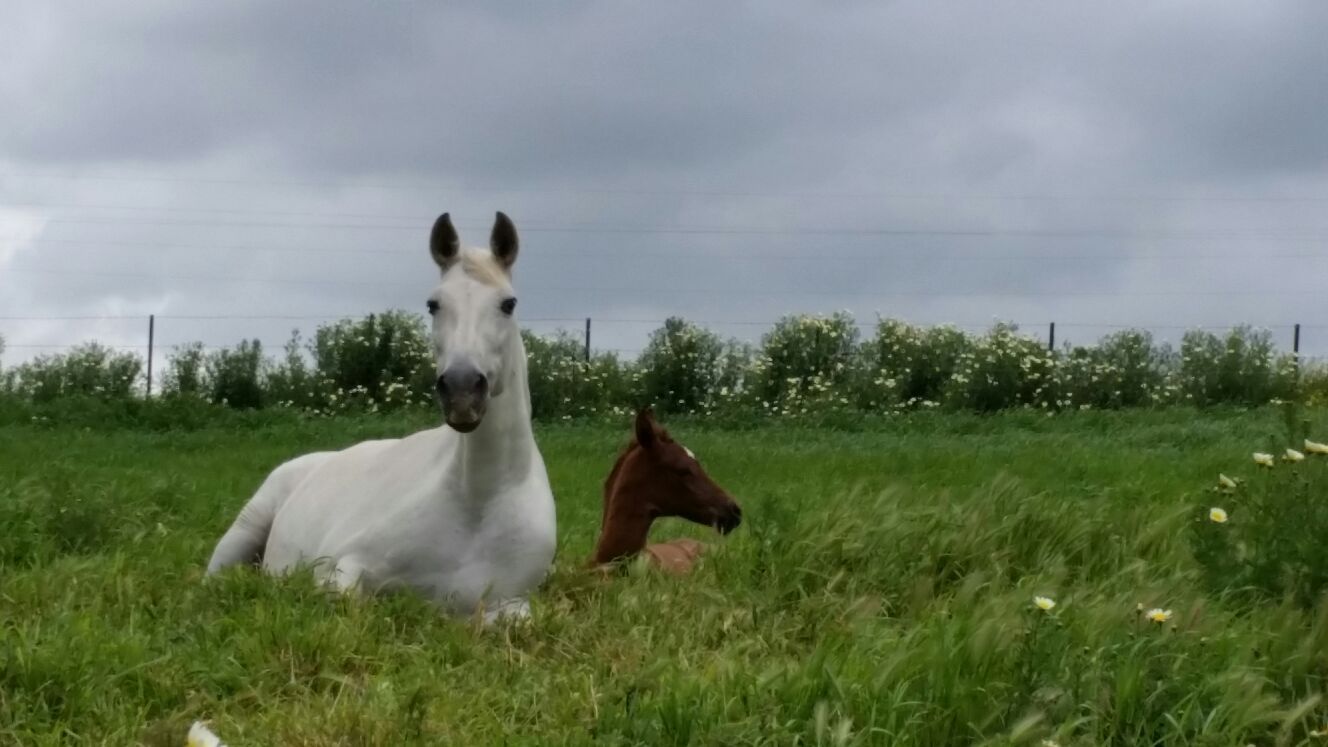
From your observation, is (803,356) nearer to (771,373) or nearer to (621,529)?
(771,373)

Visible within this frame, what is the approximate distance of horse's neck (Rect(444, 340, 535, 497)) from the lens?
16.0 feet


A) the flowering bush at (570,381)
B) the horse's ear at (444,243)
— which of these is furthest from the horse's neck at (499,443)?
the flowering bush at (570,381)

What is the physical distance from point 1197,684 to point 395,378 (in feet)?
65.2

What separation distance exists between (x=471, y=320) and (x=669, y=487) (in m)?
2.02

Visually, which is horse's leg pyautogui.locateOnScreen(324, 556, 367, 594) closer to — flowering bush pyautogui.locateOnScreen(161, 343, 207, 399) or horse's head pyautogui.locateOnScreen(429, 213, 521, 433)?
horse's head pyautogui.locateOnScreen(429, 213, 521, 433)

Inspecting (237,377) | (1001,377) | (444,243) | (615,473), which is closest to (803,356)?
(1001,377)

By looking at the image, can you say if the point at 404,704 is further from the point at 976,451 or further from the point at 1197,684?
the point at 976,451

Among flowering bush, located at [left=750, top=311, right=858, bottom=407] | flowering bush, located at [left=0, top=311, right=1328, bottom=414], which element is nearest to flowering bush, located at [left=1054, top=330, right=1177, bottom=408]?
flowering bush, located at [left=0, top=311, right=1328, bottom=414]

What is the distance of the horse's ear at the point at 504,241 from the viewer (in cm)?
486

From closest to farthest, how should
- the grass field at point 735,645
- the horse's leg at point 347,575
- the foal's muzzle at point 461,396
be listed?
1. the grass field at point 735,645
2. the foal's muzzle at point 461,396
3. the horse's leg at point 347,575

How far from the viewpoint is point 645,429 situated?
6.26 meters

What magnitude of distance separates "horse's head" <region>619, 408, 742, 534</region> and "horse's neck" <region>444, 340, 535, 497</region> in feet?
4.46

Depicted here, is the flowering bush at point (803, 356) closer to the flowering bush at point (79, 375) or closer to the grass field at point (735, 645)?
the flowering bush at point (79, 375)

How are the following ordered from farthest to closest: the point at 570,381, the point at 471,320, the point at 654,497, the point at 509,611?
the point at 570,381, the point at 654,497, the point at 509,611, the point at 471,320
